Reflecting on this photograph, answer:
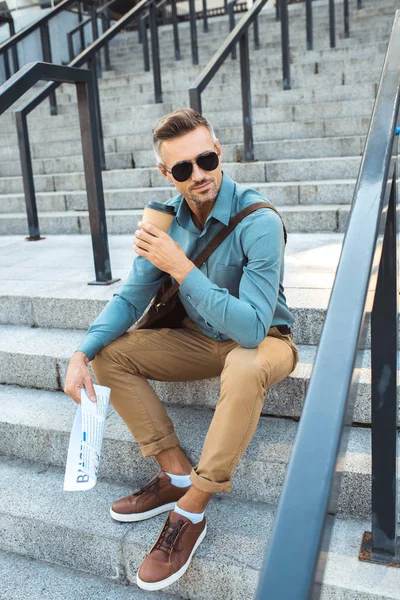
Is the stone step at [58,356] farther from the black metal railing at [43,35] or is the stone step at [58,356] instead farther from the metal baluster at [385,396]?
the black metal railing at [43,35]

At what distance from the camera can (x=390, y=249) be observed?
1.54m

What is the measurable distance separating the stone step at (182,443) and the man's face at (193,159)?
699 millimetres

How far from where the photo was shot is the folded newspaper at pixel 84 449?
1845 mm

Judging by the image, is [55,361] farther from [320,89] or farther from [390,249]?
[320,89]

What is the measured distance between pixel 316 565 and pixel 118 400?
1.48 metres

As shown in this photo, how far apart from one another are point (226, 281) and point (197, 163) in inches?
15.2

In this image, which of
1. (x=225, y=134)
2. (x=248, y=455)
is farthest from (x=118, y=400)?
(x=225, y=134)

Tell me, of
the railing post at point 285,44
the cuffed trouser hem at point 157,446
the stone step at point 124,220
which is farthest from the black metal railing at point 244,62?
the cuffed trouser hem at point 157,446

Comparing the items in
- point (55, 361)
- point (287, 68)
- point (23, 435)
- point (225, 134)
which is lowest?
point (23, 435)

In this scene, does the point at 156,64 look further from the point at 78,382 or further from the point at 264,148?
the point at 78,382

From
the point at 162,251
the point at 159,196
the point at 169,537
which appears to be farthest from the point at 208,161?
the point at 159,196

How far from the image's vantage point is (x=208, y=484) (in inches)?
69.4

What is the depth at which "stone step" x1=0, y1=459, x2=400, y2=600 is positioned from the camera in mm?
1736

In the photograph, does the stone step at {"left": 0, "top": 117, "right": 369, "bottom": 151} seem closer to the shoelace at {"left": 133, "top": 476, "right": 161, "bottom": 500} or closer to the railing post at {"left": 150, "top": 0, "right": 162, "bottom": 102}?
the railing post at {"left": 150, "top": 0, "right": 162, "bottom": 102}
